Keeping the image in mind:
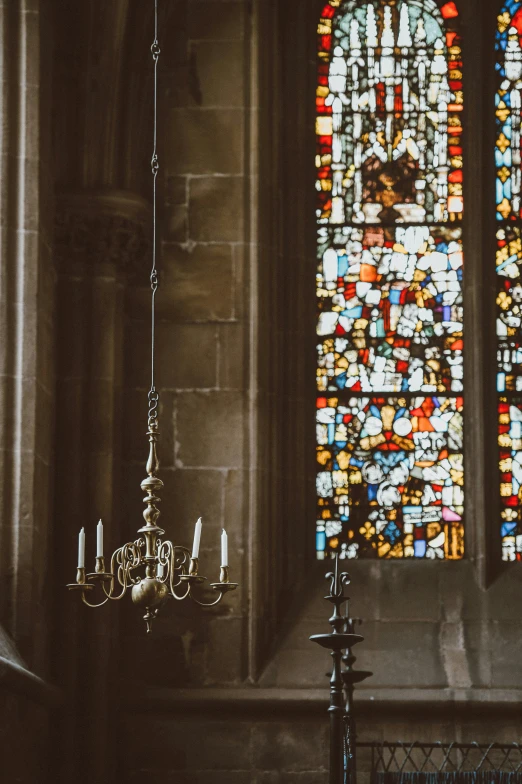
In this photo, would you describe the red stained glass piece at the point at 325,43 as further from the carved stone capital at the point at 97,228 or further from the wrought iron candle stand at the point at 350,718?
the wrought iron candle stand at the point at 350,718

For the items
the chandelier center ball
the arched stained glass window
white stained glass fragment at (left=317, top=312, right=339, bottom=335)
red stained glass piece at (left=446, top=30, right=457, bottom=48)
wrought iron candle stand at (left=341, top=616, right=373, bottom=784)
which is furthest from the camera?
red stained glass piece at (left=446, top=30, right=457, bottom=48)

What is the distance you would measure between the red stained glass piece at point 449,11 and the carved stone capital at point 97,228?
2867 millimetres

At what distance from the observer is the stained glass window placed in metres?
12.8

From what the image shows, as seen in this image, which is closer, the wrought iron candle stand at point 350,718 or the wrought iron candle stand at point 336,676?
the wrought iron candle stand at point 336,676

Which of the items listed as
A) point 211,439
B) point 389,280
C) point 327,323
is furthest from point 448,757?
point 389,280

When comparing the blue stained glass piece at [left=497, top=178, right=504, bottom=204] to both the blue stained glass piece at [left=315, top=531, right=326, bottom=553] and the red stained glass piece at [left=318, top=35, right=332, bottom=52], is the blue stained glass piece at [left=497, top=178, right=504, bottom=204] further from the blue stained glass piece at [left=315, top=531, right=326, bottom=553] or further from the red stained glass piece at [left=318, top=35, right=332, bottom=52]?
the blue stained glass piece at [left=315, top=531, right=326, bottom=553]

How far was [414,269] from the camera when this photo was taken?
43.3ft

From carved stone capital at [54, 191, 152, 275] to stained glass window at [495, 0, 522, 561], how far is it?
266cm

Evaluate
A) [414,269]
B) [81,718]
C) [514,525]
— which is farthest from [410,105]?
[81,718]

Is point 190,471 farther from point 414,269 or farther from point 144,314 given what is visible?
point 414,269

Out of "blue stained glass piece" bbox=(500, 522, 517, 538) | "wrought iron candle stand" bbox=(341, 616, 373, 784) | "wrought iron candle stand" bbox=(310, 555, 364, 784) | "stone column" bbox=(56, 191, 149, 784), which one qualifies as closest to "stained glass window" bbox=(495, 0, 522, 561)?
"blue stained glass piece" bbox=(500, 522, 517, 538)

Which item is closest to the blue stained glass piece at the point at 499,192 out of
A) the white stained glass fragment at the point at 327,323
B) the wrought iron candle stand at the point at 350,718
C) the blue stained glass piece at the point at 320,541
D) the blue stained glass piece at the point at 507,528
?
the white stained glass fragment at the point at 327,323

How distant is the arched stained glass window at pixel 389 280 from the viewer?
12781 millimetres

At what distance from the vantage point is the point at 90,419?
39.9 ft
